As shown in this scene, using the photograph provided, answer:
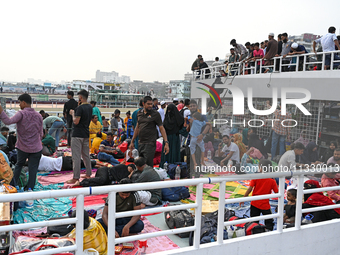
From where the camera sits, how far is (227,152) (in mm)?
2881

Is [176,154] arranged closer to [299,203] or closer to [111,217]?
[299,203]

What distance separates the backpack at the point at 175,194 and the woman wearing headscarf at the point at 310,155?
2827 mm

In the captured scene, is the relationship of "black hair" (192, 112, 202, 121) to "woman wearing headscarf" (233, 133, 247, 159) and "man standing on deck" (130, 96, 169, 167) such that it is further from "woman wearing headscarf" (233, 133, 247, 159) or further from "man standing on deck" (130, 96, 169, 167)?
"man standing on deck" (130, 96, 169, 167)

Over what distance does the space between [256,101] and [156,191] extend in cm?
312

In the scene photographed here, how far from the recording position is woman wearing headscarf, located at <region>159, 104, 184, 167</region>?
24.1 feet

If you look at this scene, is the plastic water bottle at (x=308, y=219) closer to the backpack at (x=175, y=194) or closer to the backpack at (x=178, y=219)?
the backpack at (x=178, y=219)

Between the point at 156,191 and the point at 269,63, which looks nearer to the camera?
the point at 156,191

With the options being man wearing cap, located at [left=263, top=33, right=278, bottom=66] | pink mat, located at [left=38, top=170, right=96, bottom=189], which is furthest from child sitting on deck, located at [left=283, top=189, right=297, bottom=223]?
man wearing cap, located at [left=263, top=33, right=278, bottom=66]

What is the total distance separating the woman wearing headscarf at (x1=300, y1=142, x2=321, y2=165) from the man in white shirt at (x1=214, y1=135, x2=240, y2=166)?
0.66m

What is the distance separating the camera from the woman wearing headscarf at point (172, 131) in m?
7.33

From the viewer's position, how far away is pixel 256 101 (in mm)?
2965

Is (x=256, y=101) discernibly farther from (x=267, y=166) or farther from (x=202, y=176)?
(x=202, y=176)

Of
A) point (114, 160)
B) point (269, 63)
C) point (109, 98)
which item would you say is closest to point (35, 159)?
point (114, 160)

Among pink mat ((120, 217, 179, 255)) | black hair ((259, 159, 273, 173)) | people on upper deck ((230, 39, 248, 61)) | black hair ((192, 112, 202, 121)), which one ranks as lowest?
pink mat ((120, 217, 179, 255))
